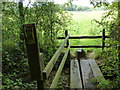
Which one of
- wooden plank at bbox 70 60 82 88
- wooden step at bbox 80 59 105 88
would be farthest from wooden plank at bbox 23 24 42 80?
wooden plank at bbox 70 60 82 88

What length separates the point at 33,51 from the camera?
1458 millimetres

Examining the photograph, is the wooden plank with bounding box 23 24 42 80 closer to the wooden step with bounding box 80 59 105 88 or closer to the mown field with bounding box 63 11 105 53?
the wooden step with bounding box 80 59 105 88

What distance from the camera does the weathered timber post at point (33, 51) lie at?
55.9 inches

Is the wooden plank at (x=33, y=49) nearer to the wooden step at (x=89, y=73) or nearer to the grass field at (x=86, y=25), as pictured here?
the wooden step at (x=89, y=73)

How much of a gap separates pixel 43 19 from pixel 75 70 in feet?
5.38

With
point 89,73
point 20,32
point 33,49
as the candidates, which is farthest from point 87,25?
point 33,49

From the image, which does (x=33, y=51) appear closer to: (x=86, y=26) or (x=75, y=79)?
(x=75, y=79)

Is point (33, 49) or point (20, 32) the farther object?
point (20, 32)

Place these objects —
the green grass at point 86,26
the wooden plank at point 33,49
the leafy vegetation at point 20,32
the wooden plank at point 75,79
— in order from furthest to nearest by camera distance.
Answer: the green grass at point 86,26 < the leafy vegetation at point 20,32 < the wooden plank at point 75,79 < the wooden plank at point 33,49

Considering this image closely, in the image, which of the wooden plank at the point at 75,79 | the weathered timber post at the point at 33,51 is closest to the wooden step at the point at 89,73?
the wooden plank at the point at 75,79

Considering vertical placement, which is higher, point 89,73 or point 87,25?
point 87,25

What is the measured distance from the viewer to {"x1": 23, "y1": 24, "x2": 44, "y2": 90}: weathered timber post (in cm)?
142

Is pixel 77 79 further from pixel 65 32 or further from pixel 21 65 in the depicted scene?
pixel 65 32

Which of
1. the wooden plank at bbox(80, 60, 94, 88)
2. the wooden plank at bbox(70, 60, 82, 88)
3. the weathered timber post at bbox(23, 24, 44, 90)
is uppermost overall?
the weathered timber post at bbox(23, 24, 44, 90)
